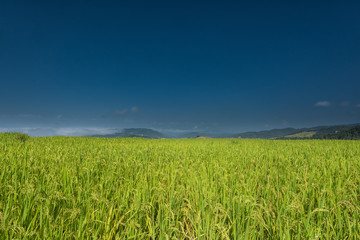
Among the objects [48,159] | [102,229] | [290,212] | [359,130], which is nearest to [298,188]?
[290,212]

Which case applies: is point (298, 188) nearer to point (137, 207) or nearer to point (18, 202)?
point (137, 207)

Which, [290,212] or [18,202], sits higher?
[18,202]

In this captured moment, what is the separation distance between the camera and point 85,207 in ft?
7.39

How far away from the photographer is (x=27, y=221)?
2.00m

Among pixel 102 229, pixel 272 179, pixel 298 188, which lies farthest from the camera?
pixel 272 179

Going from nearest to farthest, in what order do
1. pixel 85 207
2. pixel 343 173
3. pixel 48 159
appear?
pixel 85 207
pixel 343 173
pixel 48 159

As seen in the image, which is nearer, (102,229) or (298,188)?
(102,229)

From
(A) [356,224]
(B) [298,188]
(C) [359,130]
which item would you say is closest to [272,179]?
(B) [298,188]

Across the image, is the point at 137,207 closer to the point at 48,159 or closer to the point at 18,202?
the point at 18,202

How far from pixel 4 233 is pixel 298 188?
3.92 m

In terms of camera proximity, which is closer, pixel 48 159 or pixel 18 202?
pixel 18 202

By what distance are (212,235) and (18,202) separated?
2364 millimetres

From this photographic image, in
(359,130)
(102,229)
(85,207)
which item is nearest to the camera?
(102,229)

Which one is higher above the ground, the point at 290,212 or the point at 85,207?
the point at 85,207
